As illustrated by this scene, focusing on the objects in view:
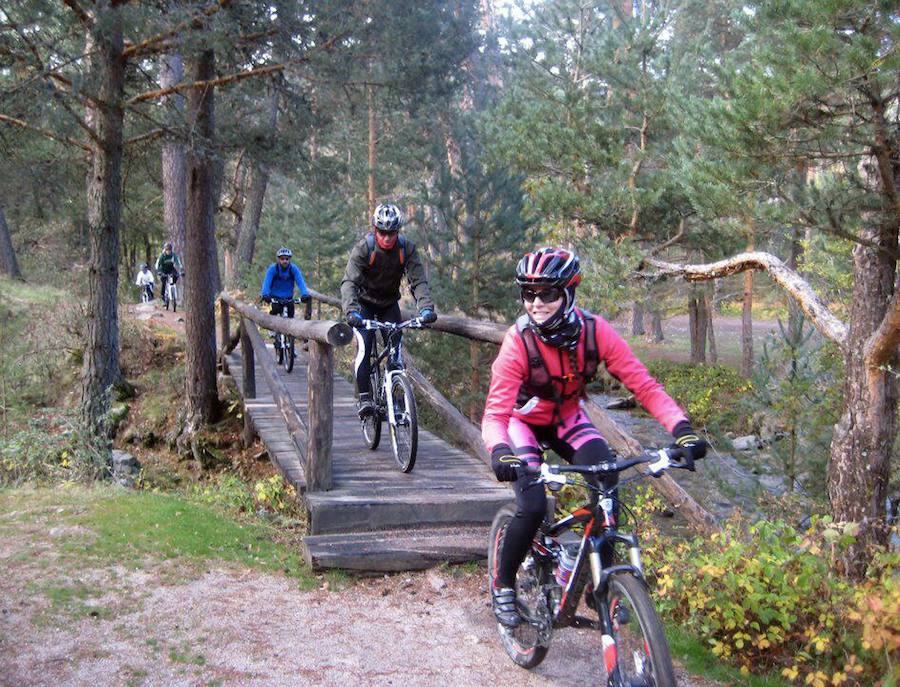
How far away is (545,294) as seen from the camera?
12.0 ft

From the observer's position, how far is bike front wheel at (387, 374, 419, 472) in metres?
6.36

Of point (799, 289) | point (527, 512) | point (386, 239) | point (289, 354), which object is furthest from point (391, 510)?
point (289, 354)

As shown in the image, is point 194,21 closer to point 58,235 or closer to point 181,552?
point 181,552

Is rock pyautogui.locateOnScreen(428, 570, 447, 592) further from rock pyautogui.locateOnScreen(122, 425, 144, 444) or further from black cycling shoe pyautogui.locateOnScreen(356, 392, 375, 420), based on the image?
rock pyautogui.locateOnScreen(122, 425, 144, 444)

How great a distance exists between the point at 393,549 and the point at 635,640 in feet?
8.56

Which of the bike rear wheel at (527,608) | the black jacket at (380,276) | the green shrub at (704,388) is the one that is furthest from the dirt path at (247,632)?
the green shrub at (704,388)

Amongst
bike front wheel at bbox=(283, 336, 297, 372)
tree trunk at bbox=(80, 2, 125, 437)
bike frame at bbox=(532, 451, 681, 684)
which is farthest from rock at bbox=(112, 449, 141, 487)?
bike frame at bbox=(532, 451, 681, 684)

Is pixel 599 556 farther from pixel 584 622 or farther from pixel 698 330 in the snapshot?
pixel 698 330

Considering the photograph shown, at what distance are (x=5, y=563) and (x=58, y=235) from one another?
92.5ft

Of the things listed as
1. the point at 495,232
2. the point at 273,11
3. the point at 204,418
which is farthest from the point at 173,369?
the point at 273,11

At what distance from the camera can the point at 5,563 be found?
16.6 feet

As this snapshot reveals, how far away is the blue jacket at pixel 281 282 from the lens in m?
11.4

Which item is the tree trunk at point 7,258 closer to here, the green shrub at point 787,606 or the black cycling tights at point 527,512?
the black cycling tights at point 527,512

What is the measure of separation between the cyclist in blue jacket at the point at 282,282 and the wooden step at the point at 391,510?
6149mm
